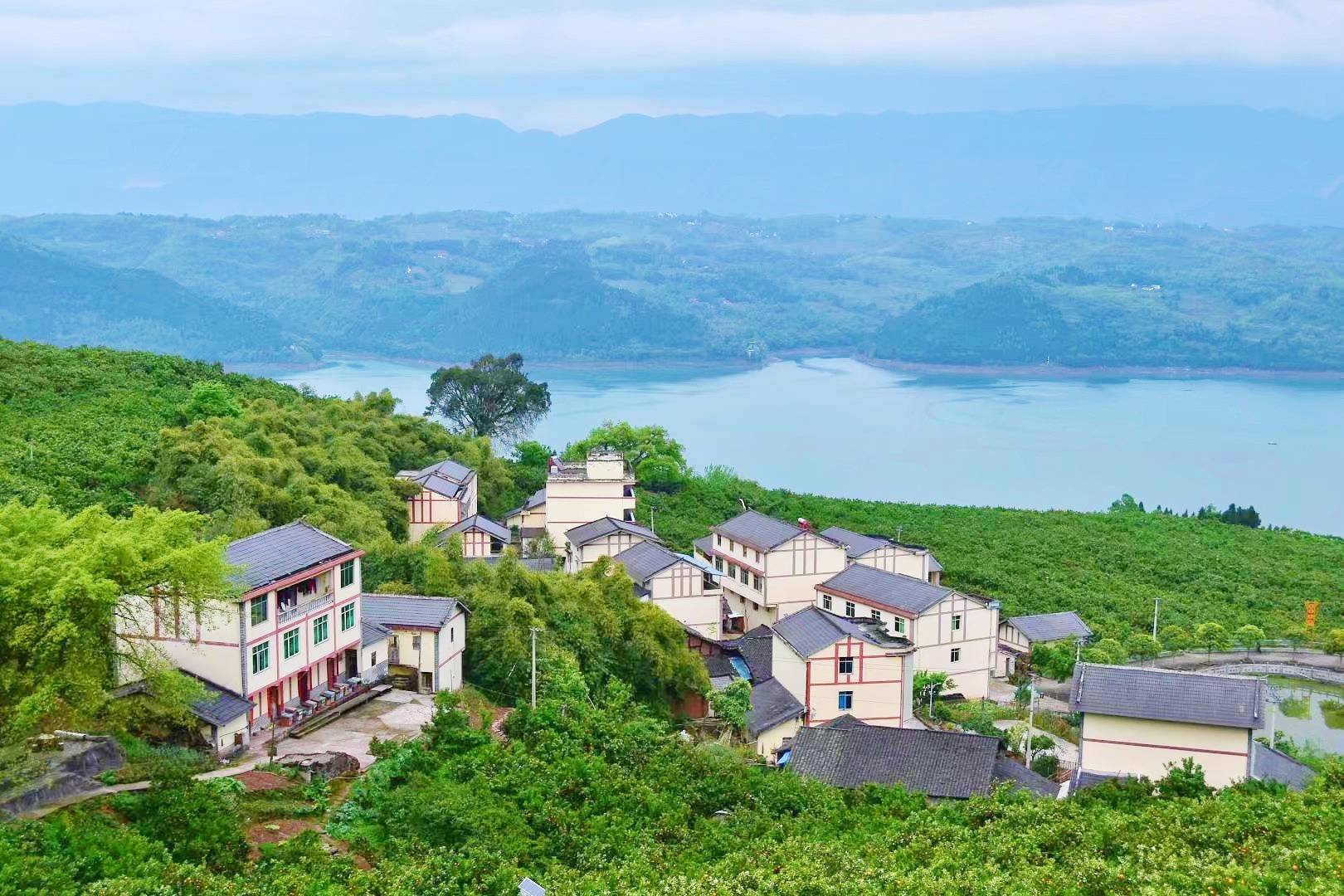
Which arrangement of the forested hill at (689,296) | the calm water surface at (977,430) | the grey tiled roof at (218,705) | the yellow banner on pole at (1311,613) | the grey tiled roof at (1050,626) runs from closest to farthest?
the grey tiled roof at (218,705) < the grey tiled roof at (1050,626) < the yellow banner on pole at (1311,613) < the calm water surface at (977,430) < the forested hill at (689,296)

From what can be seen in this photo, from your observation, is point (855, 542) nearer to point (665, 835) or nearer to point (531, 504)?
point (531, 504)

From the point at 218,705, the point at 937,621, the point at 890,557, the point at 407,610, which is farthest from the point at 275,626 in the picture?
the point at 890,557

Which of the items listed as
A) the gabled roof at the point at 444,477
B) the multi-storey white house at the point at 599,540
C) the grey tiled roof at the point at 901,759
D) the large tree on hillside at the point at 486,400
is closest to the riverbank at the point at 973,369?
the large tree on hillside at the point at 486,400

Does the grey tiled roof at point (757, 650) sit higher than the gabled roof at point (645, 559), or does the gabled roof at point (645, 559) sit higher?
the gabled roof at point (645, 559)

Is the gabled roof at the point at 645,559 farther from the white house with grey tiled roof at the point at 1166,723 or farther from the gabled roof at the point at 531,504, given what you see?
the white house with grey tiled roof at the point at 1166,723

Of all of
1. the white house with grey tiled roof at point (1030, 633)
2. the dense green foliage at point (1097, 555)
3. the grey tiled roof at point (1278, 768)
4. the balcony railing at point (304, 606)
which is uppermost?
the balcony railing at point (304, 606)

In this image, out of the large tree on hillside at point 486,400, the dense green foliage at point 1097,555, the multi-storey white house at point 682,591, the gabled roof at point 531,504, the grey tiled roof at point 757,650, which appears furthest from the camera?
the large tree on hillside at point 486,400

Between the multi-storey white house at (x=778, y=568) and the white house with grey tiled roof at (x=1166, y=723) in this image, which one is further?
the multi-storey white house at (x=778, y=568)
